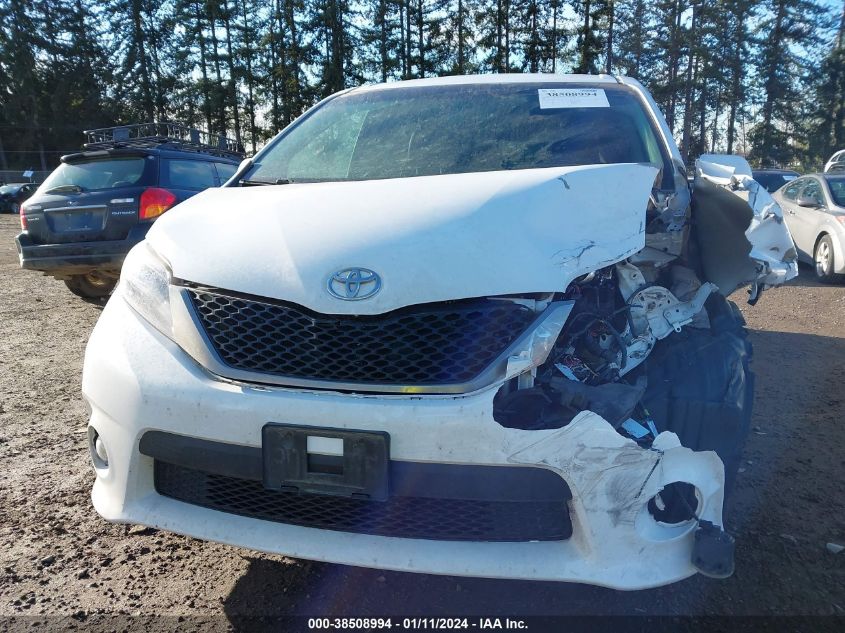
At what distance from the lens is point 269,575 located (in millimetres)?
2305

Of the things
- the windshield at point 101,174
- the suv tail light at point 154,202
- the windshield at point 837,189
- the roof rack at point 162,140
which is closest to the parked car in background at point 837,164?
the windshield at point 837,189

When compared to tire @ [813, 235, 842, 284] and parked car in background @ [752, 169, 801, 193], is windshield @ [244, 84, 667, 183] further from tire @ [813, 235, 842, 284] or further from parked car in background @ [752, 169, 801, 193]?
parked car in background @ [752, 169, 801, 193]

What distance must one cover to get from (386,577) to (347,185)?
4.89ft

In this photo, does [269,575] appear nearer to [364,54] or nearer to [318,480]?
[318,480]

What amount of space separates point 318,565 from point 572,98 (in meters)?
2.47

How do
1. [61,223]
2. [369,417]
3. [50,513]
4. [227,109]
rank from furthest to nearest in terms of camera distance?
1. [227,109]
2. [61,223]
3. [50,513]
4. [369,417]

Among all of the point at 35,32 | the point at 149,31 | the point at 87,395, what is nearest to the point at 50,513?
the point at 87,395

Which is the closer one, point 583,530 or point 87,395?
point 583,530

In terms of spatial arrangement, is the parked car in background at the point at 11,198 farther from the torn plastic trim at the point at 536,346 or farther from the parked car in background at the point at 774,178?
the torn plastic trim at the point at 536,346

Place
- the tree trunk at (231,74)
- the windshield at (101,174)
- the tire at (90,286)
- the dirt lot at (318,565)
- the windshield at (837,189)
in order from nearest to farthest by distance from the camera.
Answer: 1. the dirt lot at (318,565)
2. the windshield at (101,174)
3. the tire at (90,286)
4. the windshield at (837,189)
5. the tree trunk at (231,74)

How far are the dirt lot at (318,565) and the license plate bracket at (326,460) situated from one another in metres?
0.65

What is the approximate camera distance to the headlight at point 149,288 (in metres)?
1.95

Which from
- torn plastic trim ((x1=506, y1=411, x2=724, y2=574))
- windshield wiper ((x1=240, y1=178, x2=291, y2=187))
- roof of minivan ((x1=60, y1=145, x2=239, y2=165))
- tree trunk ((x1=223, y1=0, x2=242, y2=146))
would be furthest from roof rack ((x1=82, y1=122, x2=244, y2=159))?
tree trunk ((x1=223, y1=0, x2=242, y2=146))

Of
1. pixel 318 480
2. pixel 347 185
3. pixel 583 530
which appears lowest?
pixel 583 530
